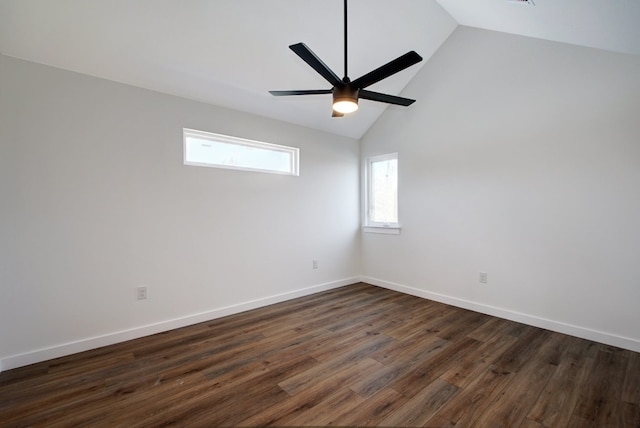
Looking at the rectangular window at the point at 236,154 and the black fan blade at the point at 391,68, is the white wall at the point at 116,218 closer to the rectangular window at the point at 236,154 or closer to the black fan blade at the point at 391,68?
the rectangular window at the point at 236,154

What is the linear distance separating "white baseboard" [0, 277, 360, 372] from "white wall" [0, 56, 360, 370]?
0.01 meters

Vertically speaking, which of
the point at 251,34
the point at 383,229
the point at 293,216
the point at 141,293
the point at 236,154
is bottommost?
the point at 141,293

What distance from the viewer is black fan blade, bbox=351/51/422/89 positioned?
65.6 inches

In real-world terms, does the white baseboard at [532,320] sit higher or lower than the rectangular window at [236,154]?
lower

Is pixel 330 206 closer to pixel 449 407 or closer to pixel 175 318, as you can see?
pixel 175 318

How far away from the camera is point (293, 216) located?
151 inches

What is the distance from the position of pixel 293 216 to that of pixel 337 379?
221cm

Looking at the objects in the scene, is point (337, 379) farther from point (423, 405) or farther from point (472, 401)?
point (472, 401)

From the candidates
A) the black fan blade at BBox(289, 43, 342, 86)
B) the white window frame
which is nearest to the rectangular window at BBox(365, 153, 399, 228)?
the white window frame

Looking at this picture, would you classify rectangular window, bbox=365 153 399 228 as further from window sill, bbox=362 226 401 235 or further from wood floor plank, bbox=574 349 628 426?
wood floor plank, bbox=574 349 628 426

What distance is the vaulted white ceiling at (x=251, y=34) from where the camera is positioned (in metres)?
2.04

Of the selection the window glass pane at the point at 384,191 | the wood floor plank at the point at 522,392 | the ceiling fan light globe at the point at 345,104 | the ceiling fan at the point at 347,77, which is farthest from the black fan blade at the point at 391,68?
the window glass pane at the point at 384,191

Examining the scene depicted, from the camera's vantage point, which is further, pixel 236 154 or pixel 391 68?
pixel 236 154

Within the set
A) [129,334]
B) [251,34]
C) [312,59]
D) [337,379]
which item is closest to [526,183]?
[312,59]
